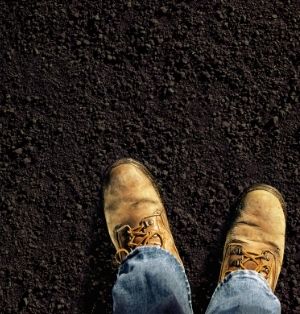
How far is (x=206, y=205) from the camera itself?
2596mm

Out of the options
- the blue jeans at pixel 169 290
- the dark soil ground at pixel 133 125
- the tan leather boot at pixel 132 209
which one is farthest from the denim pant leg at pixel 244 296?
the tan leather boot at pixel 132 209

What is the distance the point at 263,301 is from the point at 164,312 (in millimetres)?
387

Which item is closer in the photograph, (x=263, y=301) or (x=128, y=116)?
(x=263, y=301)

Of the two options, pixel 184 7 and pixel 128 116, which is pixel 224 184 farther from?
pixel 184 7

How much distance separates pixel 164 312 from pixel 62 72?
42.1 inches

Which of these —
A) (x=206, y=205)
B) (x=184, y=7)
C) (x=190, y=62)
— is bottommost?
(x=206, y=205)

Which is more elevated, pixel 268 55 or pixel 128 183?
pixel 268 55

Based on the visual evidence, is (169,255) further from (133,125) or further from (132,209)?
(133,125)

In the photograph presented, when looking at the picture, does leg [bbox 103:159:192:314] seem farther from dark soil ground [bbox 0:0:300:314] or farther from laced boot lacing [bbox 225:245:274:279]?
laced boot lacing [bbox 225:245:274:279]

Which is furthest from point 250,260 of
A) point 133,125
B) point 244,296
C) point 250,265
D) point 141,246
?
point 133,125

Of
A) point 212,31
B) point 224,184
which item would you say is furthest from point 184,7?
point 224,184

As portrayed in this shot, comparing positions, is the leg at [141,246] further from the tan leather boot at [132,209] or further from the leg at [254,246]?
the leg at [254,246]

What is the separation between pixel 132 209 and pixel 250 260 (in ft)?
1.76

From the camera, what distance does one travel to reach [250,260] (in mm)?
2604
